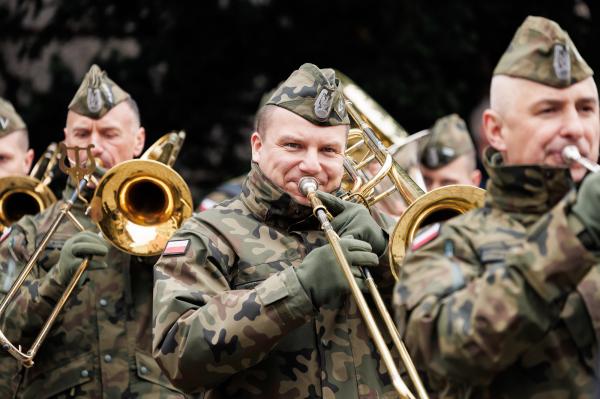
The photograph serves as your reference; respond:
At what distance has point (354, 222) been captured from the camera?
18.7 feet

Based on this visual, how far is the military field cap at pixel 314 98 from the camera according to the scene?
5.85 m

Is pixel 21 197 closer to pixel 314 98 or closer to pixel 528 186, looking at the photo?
pixel 314 98

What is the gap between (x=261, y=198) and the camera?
5.83 meters

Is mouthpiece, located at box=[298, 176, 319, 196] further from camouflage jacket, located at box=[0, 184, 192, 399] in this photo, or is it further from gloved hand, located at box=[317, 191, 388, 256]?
camouflage jacket, located at box=[0, 184, 192, 399]

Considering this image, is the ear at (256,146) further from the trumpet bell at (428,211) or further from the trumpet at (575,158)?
the trumpet at (575,158)

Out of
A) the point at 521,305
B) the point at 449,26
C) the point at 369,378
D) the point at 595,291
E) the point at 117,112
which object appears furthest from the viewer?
the point at 449,26

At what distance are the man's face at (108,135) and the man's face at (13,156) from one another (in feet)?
4.31

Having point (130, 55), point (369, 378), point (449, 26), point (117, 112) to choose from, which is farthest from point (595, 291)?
point (130, 55)

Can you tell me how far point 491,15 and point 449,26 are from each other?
18.4 inches

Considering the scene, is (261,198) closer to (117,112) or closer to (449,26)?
(117,112)

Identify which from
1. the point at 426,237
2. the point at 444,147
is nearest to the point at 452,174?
the point at 444,147

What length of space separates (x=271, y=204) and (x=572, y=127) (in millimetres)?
1605

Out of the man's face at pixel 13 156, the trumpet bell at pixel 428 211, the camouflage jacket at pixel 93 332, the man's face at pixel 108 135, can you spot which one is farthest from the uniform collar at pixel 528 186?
the man's face at pixel 13 156

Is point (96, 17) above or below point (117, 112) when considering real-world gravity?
below
